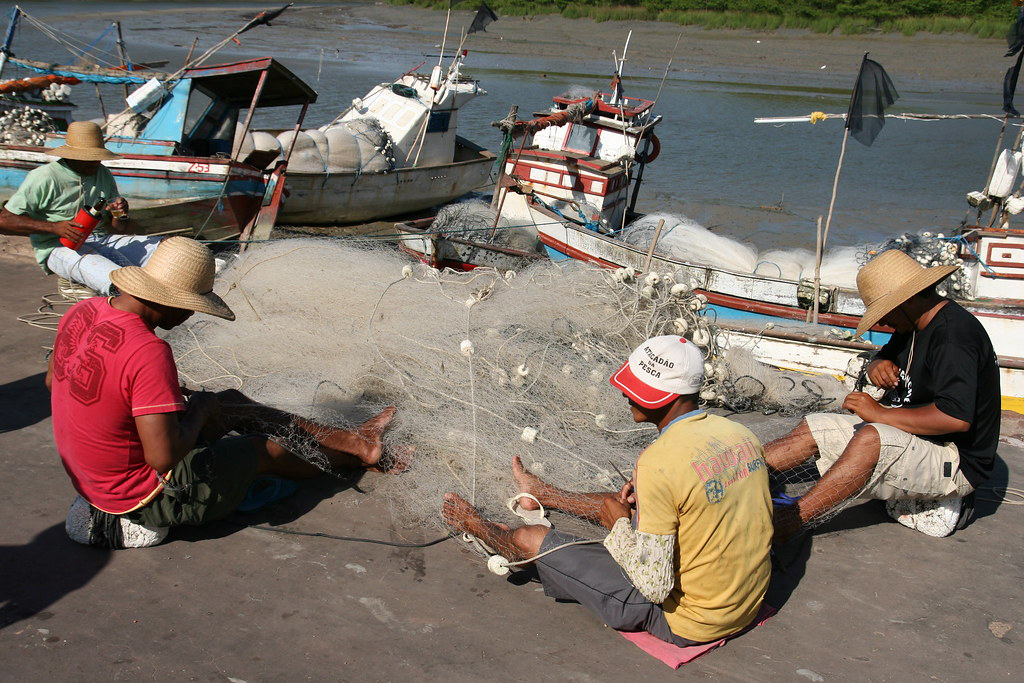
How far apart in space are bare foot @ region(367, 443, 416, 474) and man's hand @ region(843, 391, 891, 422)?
2092 mm

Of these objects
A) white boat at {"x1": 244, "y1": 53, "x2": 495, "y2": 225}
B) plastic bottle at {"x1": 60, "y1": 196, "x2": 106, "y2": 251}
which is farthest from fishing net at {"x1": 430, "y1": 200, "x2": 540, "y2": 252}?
white boat at {"x1": 244, "y1": 53, "x2": 495, "y2": 225}

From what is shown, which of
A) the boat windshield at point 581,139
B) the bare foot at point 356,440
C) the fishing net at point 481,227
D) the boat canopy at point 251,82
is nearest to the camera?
the bare foot at point 356,440

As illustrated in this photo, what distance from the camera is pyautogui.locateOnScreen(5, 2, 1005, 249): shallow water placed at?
653 inches

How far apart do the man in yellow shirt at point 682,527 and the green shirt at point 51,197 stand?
437 cm

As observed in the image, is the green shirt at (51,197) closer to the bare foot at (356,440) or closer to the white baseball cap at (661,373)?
the bare foot at (356,440)

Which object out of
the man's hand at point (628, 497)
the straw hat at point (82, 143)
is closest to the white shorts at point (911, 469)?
the man's hand at point (628, 497)

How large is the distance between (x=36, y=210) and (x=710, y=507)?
4.88m

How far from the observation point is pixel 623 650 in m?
2.99

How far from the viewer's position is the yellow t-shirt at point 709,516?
262 centimetres

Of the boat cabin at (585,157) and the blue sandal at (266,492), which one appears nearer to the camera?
the blue sandal at (266,492)

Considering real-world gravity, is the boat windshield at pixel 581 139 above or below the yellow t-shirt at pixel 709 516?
above

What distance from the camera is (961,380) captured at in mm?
3352

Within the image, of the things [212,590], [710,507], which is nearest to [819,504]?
[710,507]

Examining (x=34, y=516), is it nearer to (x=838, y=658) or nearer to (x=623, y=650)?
(x=623, y=650)
